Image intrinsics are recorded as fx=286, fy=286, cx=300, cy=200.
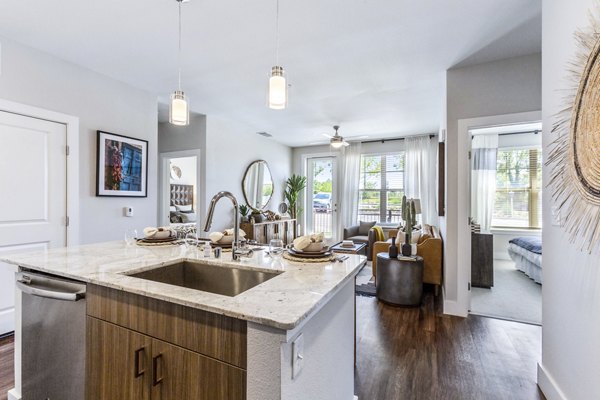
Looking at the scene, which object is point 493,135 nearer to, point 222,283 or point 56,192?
point 222,283

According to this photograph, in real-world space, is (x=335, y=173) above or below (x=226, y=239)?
above

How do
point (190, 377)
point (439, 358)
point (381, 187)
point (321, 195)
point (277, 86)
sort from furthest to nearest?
point (321, 195)
point (381, 187)
point (439, 358)
point (277, 86)
point (190, 377)

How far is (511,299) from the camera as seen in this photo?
11.7ft

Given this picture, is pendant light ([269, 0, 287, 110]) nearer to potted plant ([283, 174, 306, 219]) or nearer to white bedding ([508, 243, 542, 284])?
white bedding ([508, 243, 542, 284])

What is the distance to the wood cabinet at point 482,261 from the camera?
12.9 feet

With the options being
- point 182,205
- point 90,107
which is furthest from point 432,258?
point 182,205

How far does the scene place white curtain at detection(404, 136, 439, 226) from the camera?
5.99 meters

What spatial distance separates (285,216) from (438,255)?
3.62m

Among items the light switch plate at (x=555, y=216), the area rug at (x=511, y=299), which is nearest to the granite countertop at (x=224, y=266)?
the light switch plate at (x=555, y=216)

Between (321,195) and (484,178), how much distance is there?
11.6 feet

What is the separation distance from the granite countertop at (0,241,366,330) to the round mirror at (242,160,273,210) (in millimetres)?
3656

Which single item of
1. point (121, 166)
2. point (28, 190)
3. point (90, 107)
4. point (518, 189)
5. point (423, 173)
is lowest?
point (28, 190)

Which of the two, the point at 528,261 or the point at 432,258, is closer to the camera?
the point at 432,258

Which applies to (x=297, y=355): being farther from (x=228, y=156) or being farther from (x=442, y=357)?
(x=228, y=156)
